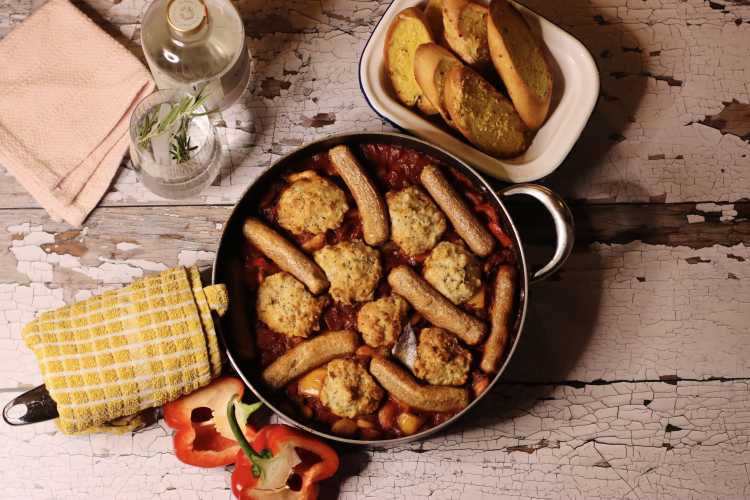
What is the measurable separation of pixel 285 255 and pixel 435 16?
2.95 ft

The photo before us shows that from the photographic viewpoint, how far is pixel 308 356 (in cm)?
217

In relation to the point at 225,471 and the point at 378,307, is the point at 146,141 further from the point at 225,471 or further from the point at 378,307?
the point at 225,471

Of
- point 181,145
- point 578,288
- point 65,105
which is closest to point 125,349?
point 181,145

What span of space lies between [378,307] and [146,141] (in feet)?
2.97

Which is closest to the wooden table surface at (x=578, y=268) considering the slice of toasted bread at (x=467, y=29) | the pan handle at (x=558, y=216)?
the pan handle at (x=558, y=216)

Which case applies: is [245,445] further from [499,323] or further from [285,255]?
[499,323]

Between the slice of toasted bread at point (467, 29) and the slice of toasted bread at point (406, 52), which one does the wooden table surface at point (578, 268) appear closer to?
the slice of toasted bread at point (406, 52)

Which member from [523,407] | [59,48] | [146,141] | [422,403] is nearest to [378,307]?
[422,403]

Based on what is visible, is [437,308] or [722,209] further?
[722,209]

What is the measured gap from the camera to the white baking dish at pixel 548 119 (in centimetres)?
225

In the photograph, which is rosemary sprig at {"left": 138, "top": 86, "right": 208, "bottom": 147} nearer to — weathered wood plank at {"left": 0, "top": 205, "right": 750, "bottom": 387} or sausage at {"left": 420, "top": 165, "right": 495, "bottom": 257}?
weathered wood plank at {"left": 0, "top": 205, "right": 750, "bottom": 387}

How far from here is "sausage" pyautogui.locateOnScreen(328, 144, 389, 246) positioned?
2.23 m

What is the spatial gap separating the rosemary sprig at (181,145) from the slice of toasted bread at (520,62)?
0.98 meters

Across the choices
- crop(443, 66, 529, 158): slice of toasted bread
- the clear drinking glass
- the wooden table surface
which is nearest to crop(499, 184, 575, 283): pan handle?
crop(443, 66, 529, 158): slice of toasted bread
